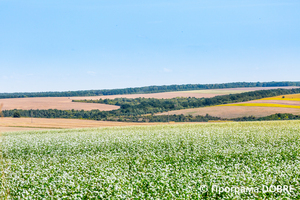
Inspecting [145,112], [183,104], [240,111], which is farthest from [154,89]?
[240,111]

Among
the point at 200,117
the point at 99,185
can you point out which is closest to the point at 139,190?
the point at 99,185

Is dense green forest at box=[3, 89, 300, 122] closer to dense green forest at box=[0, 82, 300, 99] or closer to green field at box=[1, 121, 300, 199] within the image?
dense green forest at box=[0, 82, 300, 99]

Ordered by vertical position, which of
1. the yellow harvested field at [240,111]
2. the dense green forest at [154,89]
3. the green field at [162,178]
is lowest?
the yellow harvested field at [240,111]

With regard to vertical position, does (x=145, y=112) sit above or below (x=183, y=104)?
below

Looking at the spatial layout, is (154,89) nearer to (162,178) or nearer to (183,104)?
(183,104)

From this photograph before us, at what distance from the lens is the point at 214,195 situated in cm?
912

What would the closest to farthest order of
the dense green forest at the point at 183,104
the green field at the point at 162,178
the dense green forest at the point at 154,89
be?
1. the green field at the point at 162,178
2. the dense green forest at the point at 183,104
3. the dense green forest at the point at 154,89

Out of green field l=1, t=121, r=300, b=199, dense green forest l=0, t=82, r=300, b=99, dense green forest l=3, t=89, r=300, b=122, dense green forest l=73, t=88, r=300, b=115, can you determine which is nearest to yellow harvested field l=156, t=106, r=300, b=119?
dense green forest l=3, t=89, r=300, b=122

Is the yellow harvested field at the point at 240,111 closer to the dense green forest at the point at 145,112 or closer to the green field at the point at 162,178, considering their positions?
the dense green forest at the point at 145,112

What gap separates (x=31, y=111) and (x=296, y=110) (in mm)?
59996

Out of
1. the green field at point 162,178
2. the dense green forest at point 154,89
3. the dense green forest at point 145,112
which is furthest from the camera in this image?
the dense green forest at point 154,89

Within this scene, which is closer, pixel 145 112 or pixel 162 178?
pixel 162 178

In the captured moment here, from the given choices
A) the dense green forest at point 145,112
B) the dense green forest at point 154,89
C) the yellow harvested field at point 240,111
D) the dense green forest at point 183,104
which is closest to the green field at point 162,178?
the dense green forest at point 145,112

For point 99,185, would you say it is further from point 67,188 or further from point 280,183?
point 280,183
